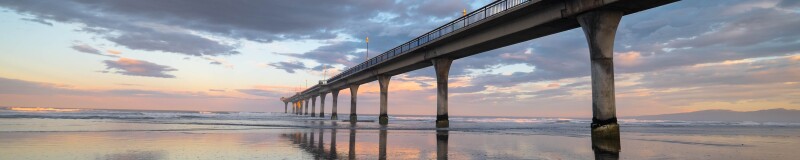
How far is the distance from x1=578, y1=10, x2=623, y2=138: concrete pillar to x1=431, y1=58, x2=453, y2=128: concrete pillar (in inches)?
767

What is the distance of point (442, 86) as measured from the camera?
39.8 meters

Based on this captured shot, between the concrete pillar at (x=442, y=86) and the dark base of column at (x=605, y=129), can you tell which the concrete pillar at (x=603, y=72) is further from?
the concrete pillar at (x=442, y=86)

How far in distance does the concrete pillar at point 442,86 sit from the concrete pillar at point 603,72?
1949 cm

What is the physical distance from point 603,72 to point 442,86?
2111 cm

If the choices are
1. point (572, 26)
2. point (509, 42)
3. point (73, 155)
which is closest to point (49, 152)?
point (73, 155)

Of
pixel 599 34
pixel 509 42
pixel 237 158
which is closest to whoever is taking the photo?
pixel 237 158

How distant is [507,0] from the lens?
85.6 ft

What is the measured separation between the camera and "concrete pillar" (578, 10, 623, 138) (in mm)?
18766

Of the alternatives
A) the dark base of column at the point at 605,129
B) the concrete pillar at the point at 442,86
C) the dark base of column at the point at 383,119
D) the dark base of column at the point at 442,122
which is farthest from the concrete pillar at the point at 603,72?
the dark base of column at the point at 383,119

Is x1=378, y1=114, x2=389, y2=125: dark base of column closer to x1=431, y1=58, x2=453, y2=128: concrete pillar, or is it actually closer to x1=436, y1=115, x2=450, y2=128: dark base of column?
x1=431, y1=58, x2=453, y2=128: concrete pillar

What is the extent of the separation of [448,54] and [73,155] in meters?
30.3

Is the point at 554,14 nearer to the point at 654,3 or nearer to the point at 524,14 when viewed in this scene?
the point at 524,14

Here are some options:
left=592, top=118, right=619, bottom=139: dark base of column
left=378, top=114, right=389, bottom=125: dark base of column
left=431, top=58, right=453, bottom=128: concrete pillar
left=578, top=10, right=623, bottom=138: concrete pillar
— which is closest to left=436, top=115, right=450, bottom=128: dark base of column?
left=431, top=58, right=453, bottom=128: concrete pillar

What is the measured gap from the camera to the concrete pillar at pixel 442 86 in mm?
38906
